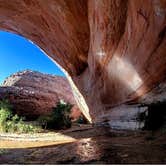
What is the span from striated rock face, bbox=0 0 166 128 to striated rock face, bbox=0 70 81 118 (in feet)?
29.1

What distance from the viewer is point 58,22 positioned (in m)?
8.29

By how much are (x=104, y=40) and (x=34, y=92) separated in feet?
49.7

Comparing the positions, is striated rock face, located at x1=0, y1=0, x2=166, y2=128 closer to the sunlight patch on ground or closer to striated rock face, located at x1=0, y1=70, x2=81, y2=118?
the sunlight patch on ground

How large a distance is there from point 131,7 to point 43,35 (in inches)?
221

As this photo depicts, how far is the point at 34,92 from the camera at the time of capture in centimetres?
2077

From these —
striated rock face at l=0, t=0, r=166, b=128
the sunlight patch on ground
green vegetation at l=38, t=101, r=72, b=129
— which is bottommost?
the sunlight patch on ground

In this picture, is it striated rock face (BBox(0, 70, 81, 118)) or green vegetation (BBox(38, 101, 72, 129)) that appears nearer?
green vegetation (BBox(38, 101, 72, 129))

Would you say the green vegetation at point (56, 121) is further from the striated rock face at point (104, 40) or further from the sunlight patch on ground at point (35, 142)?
the sunlight patch on ground at point (35, 142)

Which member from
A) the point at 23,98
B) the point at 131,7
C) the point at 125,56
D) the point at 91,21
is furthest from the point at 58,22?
the point at 23,98

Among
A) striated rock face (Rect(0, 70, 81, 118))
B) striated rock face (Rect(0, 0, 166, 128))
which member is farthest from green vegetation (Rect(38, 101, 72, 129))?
striated rock face (Rect(0, 70, 81, 118))

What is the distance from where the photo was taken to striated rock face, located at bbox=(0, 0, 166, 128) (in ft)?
15.9

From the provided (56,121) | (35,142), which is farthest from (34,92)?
(35,142)

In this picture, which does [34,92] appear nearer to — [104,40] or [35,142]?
[35,142]

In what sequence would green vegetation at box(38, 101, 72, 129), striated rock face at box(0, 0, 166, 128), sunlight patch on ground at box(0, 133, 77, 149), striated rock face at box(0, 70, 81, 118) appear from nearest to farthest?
striated rock face at box(0, 0, 166, 128)
sunlight patch on ground at box(0, 133, 77, 149)
green vegetation at box(38, 101, 72, 129)
striated rock face at box(0, 70, 81, 118)
